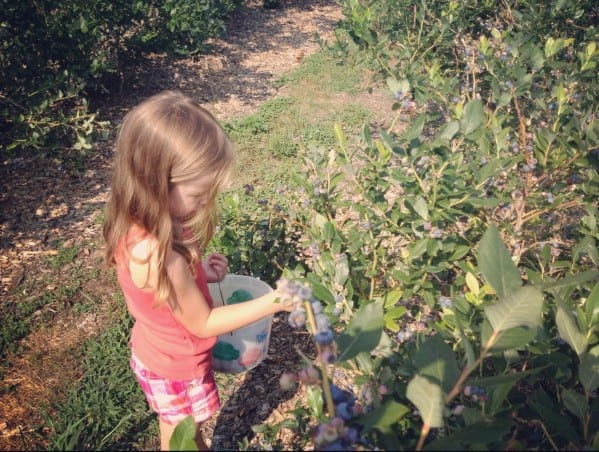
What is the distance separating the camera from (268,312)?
4.85ft

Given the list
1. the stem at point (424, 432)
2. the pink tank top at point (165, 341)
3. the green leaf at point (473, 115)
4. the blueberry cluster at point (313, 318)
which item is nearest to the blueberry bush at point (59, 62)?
the pink tank top at point (165, 341)

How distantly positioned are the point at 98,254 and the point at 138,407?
1254mm

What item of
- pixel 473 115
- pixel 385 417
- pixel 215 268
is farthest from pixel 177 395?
pixel 473 115

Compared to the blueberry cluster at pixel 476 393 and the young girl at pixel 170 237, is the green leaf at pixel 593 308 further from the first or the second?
the young girl at pixel 170 237

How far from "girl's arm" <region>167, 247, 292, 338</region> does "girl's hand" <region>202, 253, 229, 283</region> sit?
14.2 inches

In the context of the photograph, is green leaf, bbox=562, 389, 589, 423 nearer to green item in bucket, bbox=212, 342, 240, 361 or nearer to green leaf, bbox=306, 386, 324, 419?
green leaf, bbox=306, 386, 324, 419

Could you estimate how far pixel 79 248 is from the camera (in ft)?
10.4

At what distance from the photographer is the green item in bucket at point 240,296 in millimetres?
2023

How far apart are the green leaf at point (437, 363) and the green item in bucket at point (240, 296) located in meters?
1.18

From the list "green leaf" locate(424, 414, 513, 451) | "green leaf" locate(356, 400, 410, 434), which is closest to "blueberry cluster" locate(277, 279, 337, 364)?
"green leaf" locate(356, 400, 410, 434)

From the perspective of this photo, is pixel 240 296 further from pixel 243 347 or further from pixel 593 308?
pixel 593 308

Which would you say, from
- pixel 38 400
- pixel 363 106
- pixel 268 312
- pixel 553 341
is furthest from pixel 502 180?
pixel 363 106

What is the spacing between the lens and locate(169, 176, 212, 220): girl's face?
Answer: 157 cm

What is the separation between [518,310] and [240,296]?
1.42m
